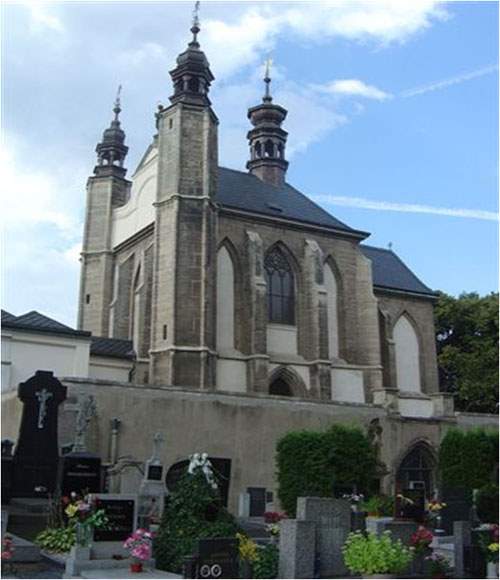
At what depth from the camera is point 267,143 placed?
47.6 meters

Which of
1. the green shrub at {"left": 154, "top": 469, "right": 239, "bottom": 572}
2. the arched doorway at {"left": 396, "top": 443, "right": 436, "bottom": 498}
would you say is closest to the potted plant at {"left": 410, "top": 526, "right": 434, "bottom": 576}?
the green shrub at {"left": 154, "top": 469, "right": 239, "bottom": 572}

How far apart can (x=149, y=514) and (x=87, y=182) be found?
29.9 meters

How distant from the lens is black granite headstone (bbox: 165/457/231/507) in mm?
19202

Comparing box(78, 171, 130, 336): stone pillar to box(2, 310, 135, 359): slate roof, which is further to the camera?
box(78, 171, 130, 336): stone pillar

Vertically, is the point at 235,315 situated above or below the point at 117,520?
above

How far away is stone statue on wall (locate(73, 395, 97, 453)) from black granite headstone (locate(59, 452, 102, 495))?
3571 mm

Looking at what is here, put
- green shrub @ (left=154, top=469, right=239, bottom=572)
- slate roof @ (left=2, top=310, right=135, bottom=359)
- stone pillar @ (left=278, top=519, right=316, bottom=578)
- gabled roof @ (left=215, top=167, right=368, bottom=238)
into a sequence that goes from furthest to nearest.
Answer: gabled roof @ (left=215, top=167, right=368, bottom=238) → slate roof @ (left=2, top=310, right=135, bottom=359) → green shrub @ (left=154, top=469, right=239, bottom=572) → stone pillar @ (left=278, top=519, right=316, bottom=578)

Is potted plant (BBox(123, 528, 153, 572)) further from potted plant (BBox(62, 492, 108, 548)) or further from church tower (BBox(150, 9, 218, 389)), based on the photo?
church tower (BBox(150, 9, 218, 389))

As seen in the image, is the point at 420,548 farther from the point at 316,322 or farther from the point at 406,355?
the point at 406,355

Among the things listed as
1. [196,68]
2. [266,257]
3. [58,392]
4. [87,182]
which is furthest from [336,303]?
[58,392]

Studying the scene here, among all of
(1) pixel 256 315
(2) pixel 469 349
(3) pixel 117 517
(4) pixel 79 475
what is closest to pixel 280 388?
(1) pixel 256 315

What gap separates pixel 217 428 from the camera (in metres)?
25.5

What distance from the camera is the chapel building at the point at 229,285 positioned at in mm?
30891

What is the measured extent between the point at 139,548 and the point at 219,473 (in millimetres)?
8764
